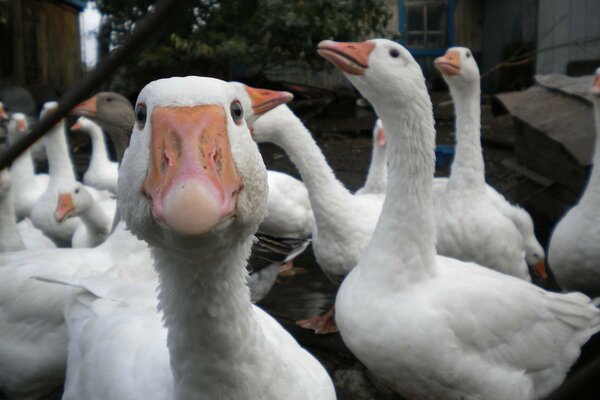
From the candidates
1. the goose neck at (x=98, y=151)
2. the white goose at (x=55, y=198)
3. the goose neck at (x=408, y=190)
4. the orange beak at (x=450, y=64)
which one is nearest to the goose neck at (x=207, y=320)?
the goose neck at (x=408, y=190)

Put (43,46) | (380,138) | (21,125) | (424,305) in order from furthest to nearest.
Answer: (43,46), (21,125), (380,138), (424,305)

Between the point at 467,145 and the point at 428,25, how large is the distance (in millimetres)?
9395

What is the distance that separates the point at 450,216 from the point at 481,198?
0.71ft

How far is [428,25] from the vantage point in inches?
485

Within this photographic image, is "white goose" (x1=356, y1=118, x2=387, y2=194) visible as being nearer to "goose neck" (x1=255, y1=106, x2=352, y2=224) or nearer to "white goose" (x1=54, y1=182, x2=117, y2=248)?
"goose neck" (x1=255, y1=106, x2=352, y2=224)

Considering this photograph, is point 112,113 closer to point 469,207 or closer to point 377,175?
point 377,175

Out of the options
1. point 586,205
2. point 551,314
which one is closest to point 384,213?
point 551,314

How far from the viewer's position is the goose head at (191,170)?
3.03 feet

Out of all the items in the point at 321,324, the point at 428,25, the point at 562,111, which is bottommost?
the point at 321,324

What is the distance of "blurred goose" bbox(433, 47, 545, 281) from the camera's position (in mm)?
3385

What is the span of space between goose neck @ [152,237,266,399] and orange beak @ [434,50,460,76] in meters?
2.56

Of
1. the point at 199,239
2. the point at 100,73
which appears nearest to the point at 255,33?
the point at 199,239

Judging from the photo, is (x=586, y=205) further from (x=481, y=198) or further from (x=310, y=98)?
(x=310, y=98)

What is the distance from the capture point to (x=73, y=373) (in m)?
2.04
